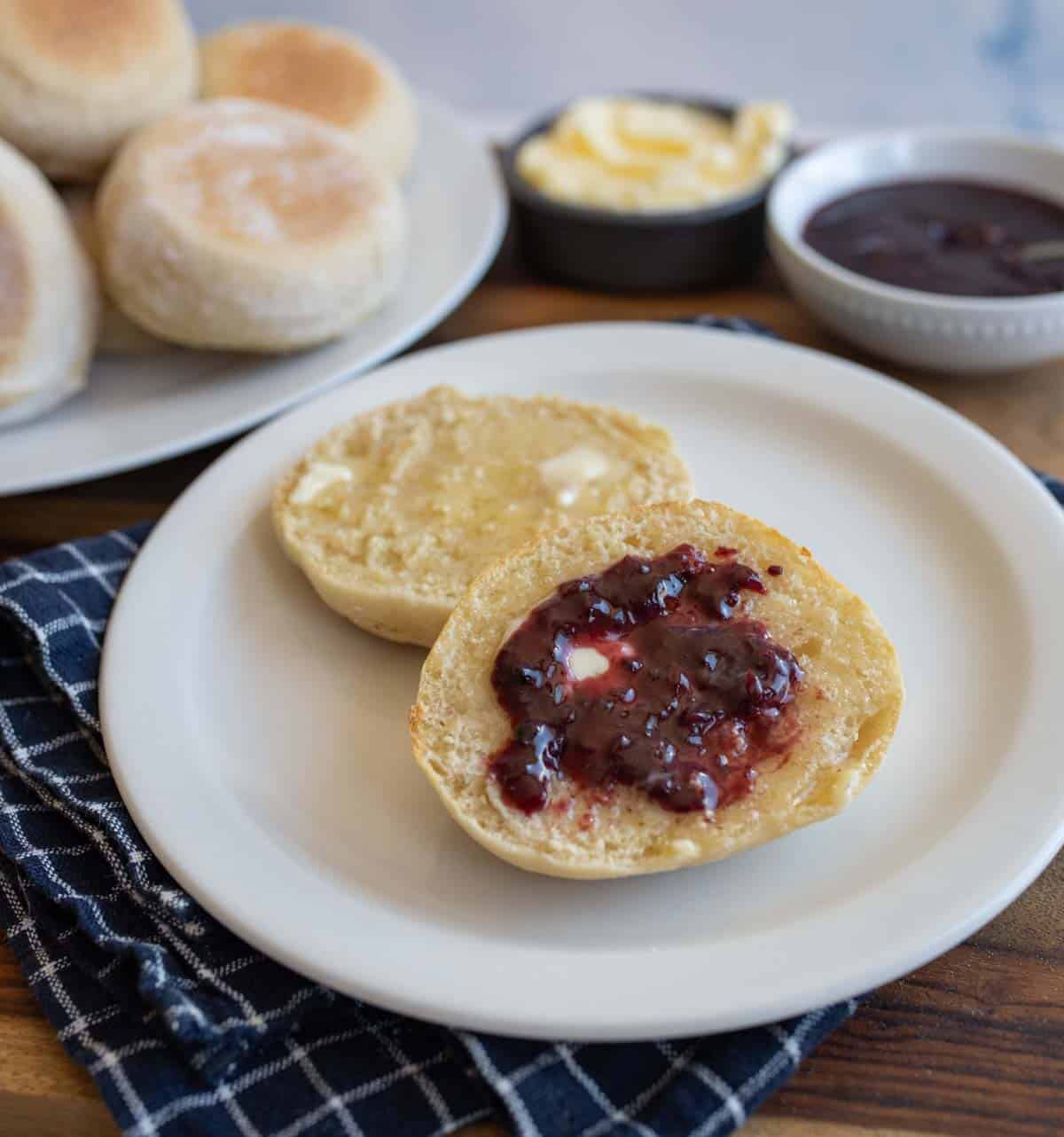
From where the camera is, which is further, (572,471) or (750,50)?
(750,50)

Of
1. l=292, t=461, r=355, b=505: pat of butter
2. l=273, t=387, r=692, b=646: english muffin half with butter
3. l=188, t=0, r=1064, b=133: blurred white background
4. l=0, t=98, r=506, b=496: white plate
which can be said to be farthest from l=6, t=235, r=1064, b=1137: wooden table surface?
l=188, t=0, r=1064, b=133: blurred white background

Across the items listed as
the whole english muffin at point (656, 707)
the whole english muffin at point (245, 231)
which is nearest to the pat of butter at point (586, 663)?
the whole english muffin at point (656, 707)

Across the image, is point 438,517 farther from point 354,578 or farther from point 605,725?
point 605,725

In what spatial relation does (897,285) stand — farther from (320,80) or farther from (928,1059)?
(928,1059)

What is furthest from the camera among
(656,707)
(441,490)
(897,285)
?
(897,285)

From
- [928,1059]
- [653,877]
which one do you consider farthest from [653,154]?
[928,1059]

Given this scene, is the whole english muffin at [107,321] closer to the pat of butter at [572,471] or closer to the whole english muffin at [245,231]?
the whole english muffin at [245,231]

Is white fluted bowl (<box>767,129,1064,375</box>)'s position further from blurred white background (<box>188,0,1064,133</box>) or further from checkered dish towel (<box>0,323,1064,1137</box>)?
checkered dish towel (<box>0,323,1064,1137</box>)
